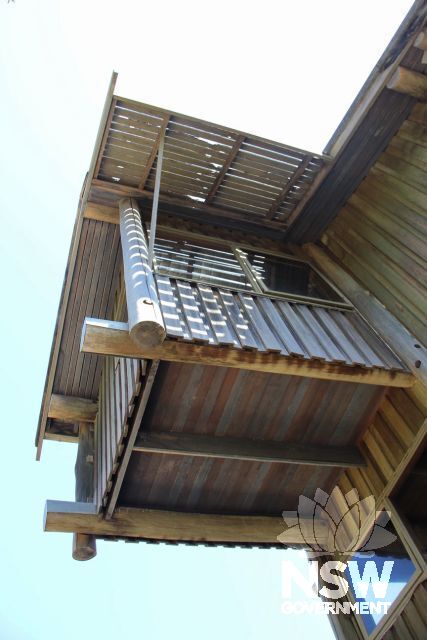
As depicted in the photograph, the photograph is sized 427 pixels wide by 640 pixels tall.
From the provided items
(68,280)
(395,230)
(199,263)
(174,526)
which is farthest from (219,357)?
(68,280)

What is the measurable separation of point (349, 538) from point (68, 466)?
770 inches

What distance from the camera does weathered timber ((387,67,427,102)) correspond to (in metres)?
5.47

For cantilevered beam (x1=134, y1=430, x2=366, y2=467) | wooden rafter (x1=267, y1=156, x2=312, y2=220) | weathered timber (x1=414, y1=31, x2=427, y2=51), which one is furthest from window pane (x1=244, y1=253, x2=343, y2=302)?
weathered timber (x1=414, y1=31, x2=427, y2=51)

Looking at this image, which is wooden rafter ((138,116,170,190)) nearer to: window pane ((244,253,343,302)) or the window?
the window

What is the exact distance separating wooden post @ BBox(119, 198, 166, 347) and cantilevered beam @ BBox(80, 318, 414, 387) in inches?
7.2

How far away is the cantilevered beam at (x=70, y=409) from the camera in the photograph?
22.6ft

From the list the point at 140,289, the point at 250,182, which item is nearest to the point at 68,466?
the point at 250,182

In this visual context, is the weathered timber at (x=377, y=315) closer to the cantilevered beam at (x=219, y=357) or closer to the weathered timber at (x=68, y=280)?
the cantilevered beam at (x=219, y=357)

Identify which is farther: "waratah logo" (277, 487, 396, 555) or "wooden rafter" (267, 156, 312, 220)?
"wooden rafter" (267, 156, 312, 220)

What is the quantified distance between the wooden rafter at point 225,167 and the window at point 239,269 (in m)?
0.75

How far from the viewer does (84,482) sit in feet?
19.0

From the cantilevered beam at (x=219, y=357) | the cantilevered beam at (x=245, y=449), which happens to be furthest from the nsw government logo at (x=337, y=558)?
the cantilevered beam at (x=219, y=357)

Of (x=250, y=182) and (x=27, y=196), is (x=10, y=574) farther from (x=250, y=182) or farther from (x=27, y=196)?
(x=250, y=182)

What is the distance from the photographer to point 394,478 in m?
4.45
